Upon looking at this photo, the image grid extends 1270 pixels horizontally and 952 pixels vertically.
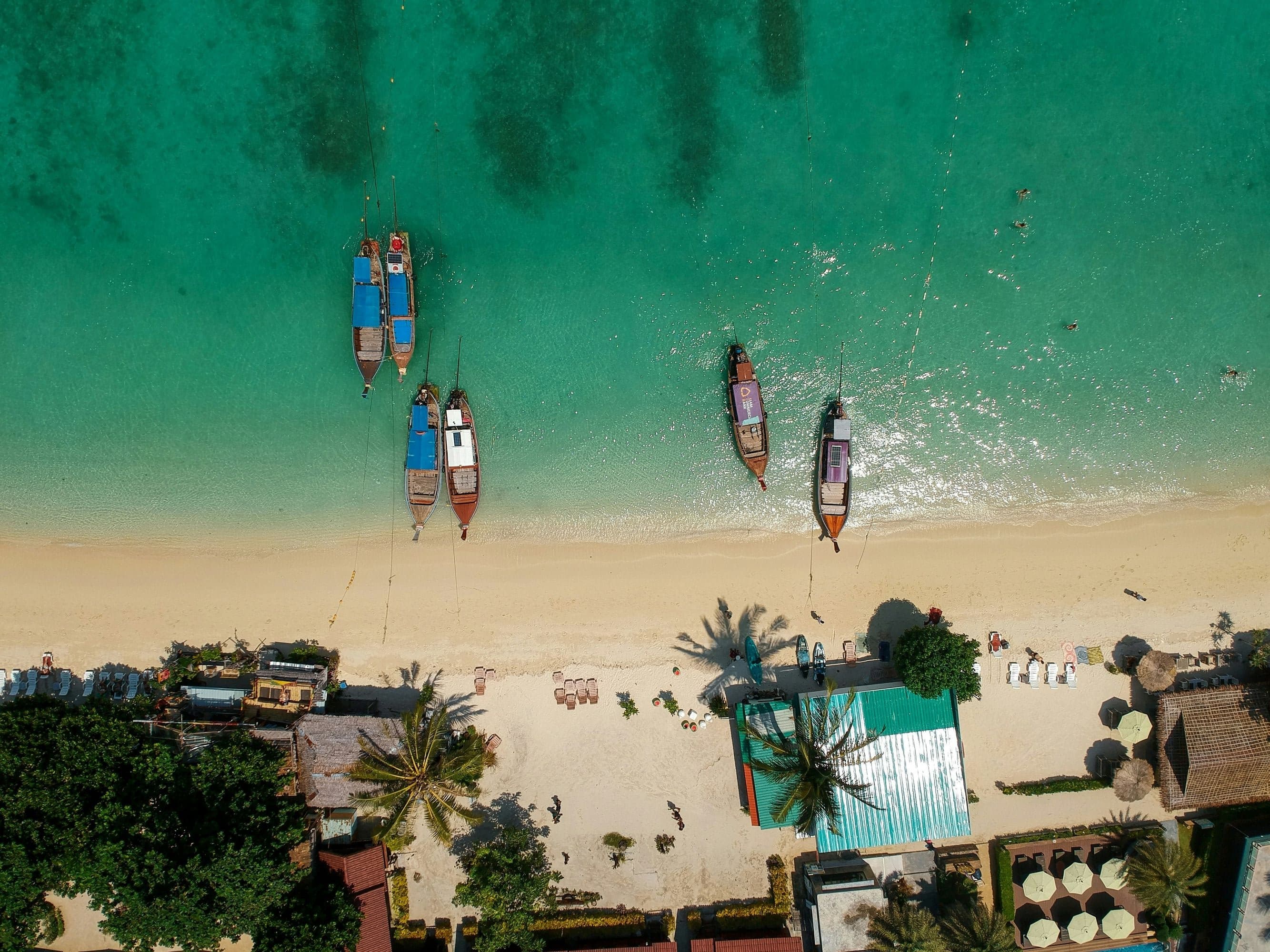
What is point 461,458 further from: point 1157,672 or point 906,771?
point 1157,672

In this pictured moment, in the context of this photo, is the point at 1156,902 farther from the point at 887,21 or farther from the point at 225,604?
the point at 225,604

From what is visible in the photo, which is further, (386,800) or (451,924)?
(451,924)

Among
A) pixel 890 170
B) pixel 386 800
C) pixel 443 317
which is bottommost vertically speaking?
pixel 386 800

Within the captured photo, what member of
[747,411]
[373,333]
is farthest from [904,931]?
[373,333]

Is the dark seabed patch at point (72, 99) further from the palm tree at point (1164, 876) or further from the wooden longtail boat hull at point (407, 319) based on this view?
the palm tree at point (1164, 876)

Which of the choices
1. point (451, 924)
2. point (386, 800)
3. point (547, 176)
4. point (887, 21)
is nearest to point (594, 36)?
point (547, 176)

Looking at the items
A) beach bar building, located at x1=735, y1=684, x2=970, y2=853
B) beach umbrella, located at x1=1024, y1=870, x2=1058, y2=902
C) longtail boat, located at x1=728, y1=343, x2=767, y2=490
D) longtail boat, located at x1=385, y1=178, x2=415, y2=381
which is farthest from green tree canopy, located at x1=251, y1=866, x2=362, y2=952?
beach umbrella, located at x1=1024, y1=870, x2=1058, y2=902
